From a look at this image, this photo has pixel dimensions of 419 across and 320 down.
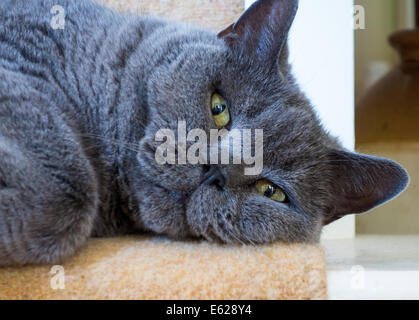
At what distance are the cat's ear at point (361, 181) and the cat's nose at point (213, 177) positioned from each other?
12.6 inches

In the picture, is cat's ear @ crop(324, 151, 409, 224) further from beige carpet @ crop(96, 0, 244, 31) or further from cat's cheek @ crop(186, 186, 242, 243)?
beige carpet @ crop(96, 0, 244, 31)

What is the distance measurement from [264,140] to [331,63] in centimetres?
75

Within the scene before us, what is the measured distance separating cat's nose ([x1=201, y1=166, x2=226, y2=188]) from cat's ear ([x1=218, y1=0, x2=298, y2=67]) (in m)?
0.31

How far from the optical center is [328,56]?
158cm

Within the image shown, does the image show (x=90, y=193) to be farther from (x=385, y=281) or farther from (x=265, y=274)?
(x=385, y=281)

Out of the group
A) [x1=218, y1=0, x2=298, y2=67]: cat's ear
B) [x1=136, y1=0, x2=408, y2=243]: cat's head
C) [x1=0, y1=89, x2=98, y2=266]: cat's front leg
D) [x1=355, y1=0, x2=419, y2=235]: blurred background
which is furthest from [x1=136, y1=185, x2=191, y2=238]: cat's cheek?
[x1=355, y1=0, x2=419, y2=235]: blurred background

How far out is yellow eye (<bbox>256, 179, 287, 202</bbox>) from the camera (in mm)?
989

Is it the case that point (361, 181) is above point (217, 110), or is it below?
below

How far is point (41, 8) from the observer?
1107 millimetres

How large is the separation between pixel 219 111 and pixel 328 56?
0.75m

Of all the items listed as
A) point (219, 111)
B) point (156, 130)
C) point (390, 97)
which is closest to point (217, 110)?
point (219, 111)

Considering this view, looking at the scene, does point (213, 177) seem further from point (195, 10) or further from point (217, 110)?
point (195, 10)

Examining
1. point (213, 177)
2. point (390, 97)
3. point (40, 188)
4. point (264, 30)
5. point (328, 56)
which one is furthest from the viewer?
point (390, 97)

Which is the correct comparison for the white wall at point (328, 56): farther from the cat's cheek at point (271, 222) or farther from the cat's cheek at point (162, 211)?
the cat's cheek at point (162, 211)
